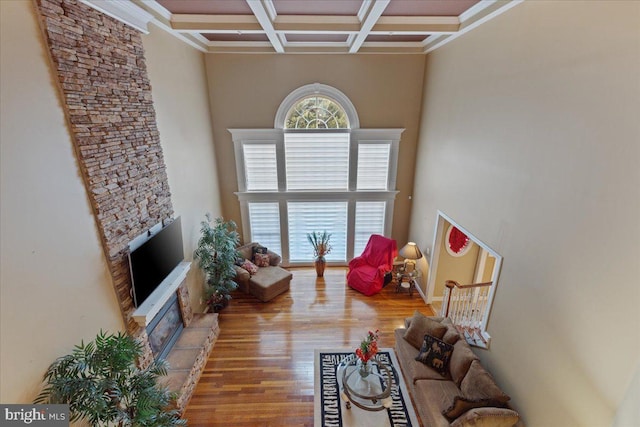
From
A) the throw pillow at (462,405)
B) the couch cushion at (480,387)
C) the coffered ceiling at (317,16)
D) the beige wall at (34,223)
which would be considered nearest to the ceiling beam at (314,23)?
the coffered ceiling at (317,16)

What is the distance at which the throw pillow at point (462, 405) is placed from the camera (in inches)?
125

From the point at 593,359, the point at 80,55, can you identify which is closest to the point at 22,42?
the point at 80,55

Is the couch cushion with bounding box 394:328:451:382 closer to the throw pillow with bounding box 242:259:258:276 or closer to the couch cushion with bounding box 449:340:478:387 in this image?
the couch cushion with bounding box 449:340:478:387

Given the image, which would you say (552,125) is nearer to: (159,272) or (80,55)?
(80,55)

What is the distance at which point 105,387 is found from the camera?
93.6 inches

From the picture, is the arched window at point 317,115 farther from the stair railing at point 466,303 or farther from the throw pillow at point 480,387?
the throw pillow at point 480,387

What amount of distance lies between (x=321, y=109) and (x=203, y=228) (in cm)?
364

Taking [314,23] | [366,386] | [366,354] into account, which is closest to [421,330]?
[366,354]

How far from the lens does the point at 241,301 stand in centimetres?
618

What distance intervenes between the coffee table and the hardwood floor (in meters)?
0.57

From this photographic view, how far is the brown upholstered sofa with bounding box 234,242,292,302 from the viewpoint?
239 inches

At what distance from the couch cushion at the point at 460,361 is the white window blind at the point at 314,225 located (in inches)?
153

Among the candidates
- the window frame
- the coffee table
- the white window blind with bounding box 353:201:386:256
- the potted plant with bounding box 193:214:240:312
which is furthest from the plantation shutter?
the coffee table

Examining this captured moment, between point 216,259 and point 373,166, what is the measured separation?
4078 mm
